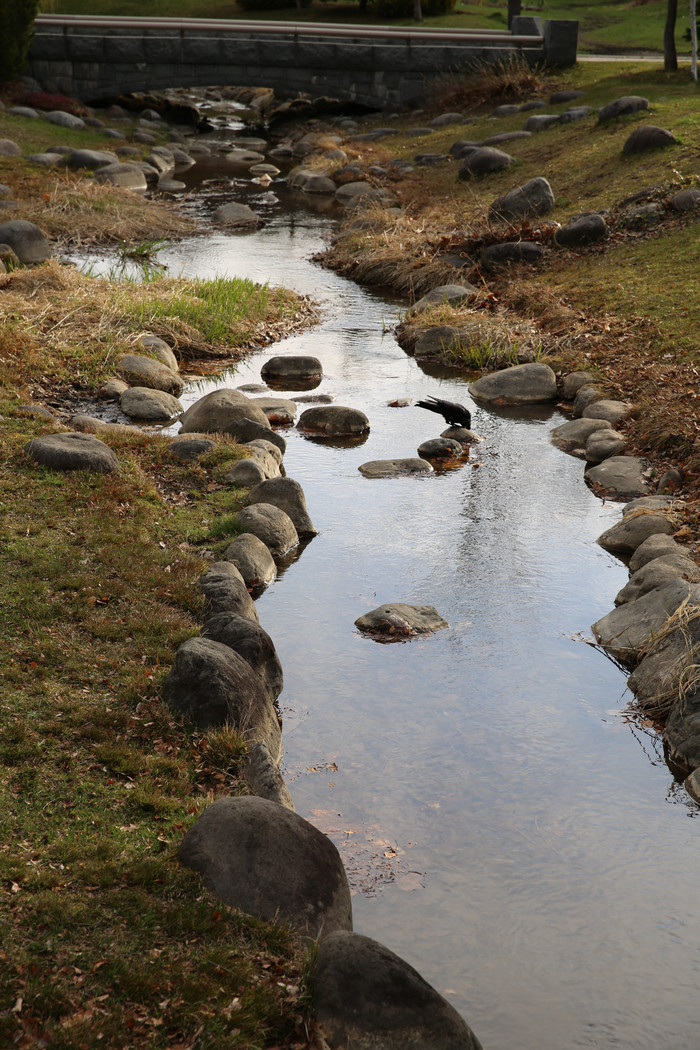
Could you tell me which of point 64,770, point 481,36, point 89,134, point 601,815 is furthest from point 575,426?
point 481,36

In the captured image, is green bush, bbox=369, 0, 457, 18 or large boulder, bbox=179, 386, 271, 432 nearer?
large boulder, bbox=179, 386, 271, 432

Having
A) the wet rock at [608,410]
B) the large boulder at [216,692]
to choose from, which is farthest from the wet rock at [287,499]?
the wet rock at [608,410]

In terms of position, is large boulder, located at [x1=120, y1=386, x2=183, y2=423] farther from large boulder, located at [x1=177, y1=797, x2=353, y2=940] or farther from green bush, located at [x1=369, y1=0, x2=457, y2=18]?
green bush, located at [x1=369, y1=0, x2=457, y2=18]

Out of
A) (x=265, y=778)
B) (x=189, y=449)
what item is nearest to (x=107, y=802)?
(x=265, y=778)

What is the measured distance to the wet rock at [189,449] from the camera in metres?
9.28

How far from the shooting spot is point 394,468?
33.3ft

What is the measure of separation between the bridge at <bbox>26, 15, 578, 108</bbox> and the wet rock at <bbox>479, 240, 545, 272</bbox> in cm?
1679

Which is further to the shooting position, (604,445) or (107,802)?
(604,445)

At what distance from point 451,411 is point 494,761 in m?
6.08

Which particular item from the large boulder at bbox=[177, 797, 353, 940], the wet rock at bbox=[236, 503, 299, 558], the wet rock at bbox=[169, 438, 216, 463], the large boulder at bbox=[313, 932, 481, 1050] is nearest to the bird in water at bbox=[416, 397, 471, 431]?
the wet rock at bbox=[169, 438, 216, 463]

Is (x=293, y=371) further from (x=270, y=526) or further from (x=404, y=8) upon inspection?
(x=404, y=8)

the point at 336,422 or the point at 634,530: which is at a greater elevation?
the point at 634,530

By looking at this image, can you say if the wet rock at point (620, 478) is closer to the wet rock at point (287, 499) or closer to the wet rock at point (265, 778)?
the wet rock at point (287, 499)

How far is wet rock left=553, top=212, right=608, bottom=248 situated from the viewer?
16062 mm
